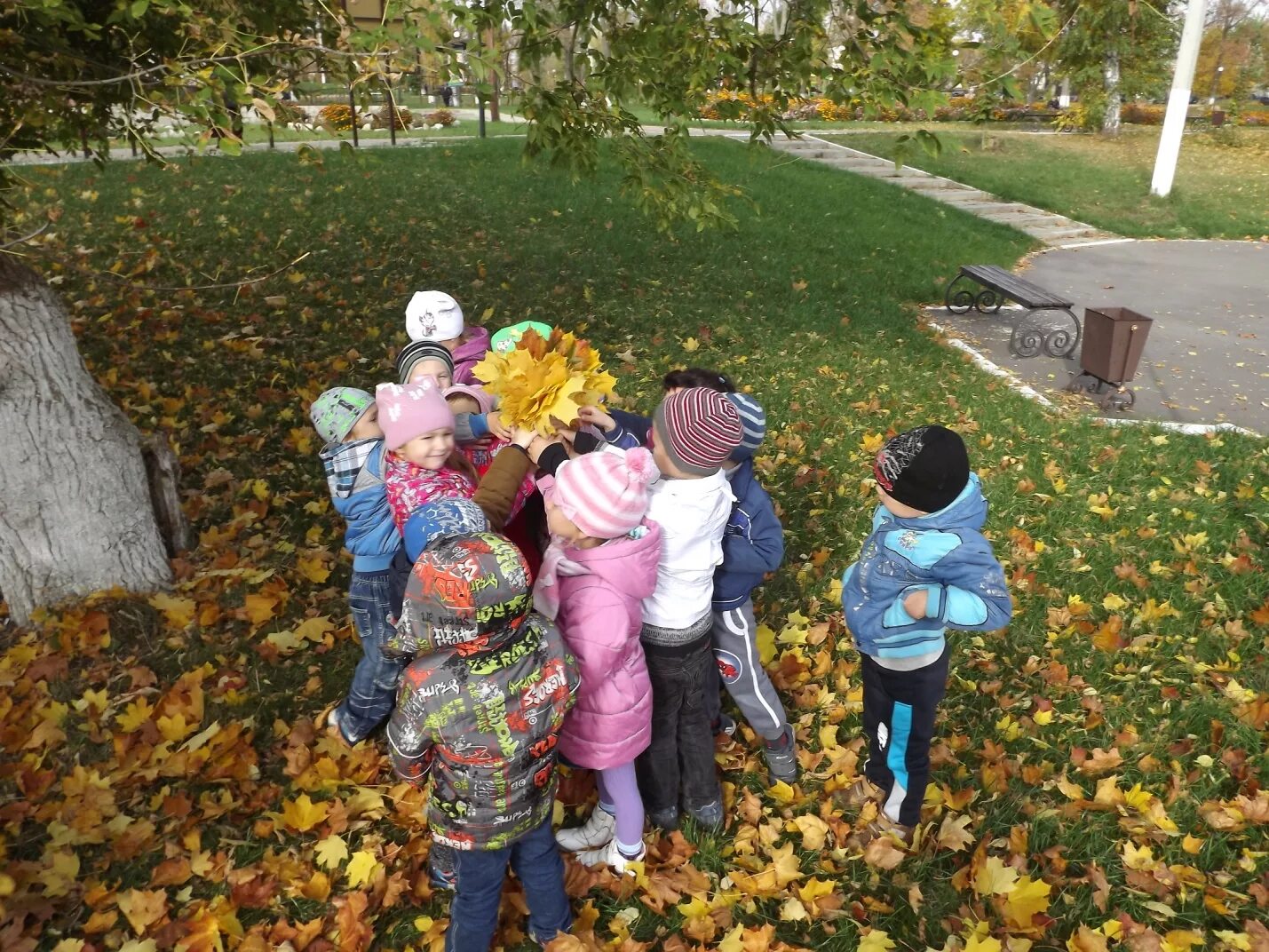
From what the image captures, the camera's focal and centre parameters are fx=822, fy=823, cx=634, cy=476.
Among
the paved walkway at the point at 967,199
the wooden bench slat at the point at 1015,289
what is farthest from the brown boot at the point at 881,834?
the paved walkway at the point at 967,199

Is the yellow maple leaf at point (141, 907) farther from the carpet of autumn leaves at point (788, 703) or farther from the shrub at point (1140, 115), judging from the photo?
the shrub at point (1140, 115)

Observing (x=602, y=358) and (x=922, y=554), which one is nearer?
(x=922, y=554)

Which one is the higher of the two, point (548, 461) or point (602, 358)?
point (548, 461)

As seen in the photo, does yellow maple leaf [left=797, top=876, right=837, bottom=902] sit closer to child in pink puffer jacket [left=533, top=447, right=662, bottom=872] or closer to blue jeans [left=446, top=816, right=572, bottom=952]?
child in pink puffer jacket [left=533, top=447, right=662, bottom=872]

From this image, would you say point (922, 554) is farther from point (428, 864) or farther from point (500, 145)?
point (500, 145)

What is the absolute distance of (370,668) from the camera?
10.7 ft

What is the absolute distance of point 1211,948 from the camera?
2.62 m

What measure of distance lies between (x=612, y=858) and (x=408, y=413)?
66.7 inches

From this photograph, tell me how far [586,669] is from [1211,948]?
2.18 m

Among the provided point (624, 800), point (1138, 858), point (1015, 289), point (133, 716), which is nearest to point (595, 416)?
point (624, 800)

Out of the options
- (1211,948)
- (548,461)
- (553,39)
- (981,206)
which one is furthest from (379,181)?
(1211,948)

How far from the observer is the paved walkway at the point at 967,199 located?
13.6 meters

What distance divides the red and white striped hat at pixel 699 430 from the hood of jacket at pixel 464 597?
67 centimetres

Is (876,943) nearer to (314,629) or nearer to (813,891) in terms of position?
(813,891)
